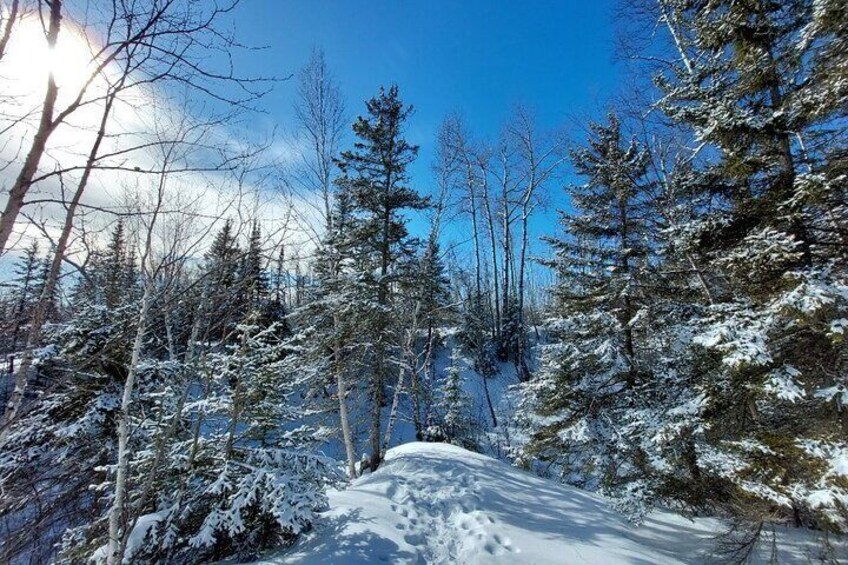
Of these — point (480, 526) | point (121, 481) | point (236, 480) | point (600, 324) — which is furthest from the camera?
point (600, 324)

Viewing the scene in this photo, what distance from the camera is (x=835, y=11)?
3506 millimetres

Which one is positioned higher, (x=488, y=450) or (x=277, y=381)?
(x=277, y=381)

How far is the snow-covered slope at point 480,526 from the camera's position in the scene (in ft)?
14.4

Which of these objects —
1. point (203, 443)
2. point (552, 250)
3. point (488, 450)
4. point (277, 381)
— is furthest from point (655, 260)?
point (488, 450)

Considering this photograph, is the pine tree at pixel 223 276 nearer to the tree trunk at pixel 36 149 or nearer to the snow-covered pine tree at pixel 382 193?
the tree trunk at pixel 36 149

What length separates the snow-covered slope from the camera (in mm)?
4395

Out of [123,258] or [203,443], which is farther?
[203,443]

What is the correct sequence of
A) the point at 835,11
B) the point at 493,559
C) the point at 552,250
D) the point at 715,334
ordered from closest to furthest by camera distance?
the point at 835,11 < the point at 715,334 < the point at 493,559 < the point at 552,250

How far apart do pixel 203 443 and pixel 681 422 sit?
20.3ft

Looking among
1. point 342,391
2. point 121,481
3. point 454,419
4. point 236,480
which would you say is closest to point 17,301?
point 121,481

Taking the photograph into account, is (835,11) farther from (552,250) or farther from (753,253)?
(552,250)

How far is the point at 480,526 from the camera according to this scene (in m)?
5.10

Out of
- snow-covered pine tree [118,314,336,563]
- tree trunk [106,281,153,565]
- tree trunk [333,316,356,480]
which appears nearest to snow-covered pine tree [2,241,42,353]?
tree trunk [106,281,153,565]

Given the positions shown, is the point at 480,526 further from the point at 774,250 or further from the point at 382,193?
the point at 382,193
